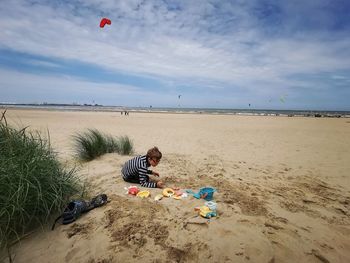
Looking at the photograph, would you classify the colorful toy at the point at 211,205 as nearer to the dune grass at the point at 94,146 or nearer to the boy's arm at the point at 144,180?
the boy's arm at the point at 144,180

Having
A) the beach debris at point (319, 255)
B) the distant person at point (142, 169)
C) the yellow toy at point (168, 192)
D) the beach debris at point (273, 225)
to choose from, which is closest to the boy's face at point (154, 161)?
the distant person at point (142, 169)

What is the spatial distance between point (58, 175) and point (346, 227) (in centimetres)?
396

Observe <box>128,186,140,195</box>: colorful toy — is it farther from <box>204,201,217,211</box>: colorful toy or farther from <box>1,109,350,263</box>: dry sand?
<box>204,201,217,211</box>: colorful toy

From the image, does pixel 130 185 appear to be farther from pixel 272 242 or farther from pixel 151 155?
pixel 272 242

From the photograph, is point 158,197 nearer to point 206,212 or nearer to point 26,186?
point 206,212

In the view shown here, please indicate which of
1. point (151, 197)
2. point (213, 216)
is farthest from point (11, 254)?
point (213, 216)

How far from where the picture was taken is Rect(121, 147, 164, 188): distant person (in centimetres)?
423

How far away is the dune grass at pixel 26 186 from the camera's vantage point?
8.89 feet

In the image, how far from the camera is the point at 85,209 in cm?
324

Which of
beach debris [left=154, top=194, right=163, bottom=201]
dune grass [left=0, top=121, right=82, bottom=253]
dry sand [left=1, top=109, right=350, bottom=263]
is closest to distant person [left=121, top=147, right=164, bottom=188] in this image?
dry sand [left=1, top=109, right=350, bottom=263]

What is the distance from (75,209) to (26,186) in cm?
63

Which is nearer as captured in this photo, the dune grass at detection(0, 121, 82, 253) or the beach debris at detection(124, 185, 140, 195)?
the dune grass at detection(0, 121, 82, 253)

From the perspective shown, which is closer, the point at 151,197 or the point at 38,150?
the point at 38,150

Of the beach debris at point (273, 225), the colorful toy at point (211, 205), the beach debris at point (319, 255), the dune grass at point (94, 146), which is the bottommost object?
the beach debris at point (319, 255)
